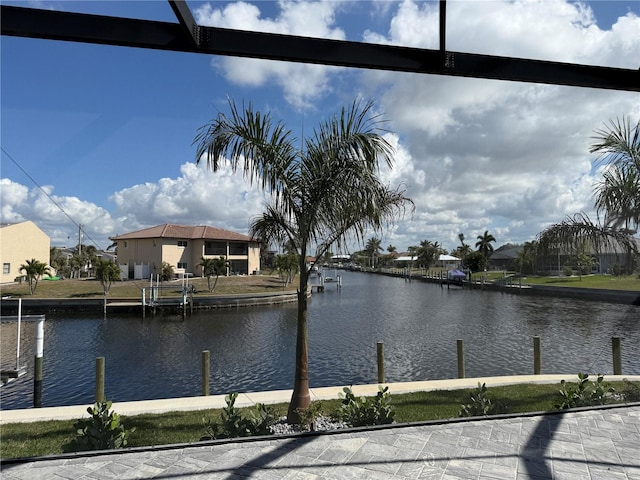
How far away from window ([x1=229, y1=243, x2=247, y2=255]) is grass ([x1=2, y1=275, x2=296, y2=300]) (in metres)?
6.49

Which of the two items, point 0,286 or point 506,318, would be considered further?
point 0,286

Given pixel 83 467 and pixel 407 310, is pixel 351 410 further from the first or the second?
pixel 407 310

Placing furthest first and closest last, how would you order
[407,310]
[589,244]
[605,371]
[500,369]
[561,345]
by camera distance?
[407,310] → [561,345] → [500,369] → [605,371] → [589,244]

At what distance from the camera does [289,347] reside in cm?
1667

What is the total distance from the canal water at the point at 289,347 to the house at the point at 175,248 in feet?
54.7

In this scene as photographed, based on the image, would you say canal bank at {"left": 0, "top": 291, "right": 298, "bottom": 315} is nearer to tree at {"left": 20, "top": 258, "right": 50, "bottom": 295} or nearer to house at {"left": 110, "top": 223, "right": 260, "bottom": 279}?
tree at {"left": 20, "top": 258, "right": 50, "bottom": 295}

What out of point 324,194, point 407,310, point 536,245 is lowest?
point 407,310

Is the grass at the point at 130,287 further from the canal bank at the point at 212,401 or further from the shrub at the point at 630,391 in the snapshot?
the shrub at the point at 630,391

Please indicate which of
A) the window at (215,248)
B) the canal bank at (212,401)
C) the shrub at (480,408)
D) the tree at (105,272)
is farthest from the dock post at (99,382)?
the window at (215,248)

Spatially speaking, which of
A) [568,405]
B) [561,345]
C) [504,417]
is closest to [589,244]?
[568,405]

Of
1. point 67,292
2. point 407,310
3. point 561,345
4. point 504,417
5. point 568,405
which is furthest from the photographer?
point 67,292

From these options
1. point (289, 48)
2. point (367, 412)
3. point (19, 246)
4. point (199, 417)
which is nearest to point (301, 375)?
point (367, 412)

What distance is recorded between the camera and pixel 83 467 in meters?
3.77

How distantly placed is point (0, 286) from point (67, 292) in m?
5.48
